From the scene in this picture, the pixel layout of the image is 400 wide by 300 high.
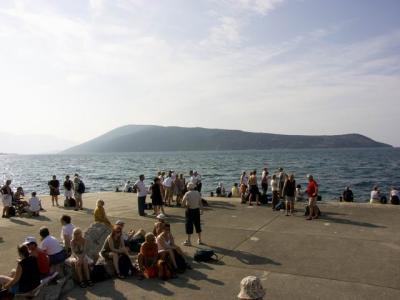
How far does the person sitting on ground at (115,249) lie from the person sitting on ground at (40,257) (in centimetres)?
143

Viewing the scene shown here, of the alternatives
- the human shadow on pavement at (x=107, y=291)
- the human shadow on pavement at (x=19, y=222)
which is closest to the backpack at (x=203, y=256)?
the human shadow on pavement at (x=107, y=291)

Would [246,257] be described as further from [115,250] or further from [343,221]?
[343,221]

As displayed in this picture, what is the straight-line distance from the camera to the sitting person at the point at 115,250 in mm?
8992

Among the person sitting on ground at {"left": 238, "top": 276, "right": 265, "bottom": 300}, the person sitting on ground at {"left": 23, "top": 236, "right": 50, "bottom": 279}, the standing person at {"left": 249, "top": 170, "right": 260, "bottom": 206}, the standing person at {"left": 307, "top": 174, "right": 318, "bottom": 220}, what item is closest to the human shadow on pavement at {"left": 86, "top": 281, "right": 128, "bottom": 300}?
the person sitting on ground at {"left": 23, "top": 236, "right": 50, "bottom": 279}

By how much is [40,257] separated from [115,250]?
1704 millimetres

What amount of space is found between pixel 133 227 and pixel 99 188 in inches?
1605

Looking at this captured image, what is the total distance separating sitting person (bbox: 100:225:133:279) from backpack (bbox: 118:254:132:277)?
33 millimetres

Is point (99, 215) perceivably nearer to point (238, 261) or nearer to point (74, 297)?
point (74, 297)

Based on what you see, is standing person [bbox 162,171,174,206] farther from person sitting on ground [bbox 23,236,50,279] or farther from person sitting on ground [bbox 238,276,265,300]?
person sitting on ground [bbox 238,276,265,300]

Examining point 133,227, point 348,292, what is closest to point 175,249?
point 348,292

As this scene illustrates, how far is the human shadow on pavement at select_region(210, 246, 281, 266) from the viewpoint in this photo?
966cm

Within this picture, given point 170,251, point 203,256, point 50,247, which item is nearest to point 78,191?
point 50,247

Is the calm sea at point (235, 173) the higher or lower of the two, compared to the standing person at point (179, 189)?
lower

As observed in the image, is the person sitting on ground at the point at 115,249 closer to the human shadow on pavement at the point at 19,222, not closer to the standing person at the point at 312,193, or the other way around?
the human shadow on pavement at the point at 19,222
